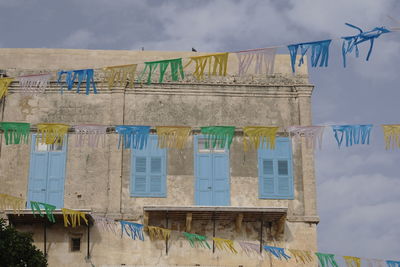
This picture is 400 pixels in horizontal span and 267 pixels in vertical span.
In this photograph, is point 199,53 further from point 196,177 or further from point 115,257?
point 115,257

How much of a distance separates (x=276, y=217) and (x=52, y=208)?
662 cm

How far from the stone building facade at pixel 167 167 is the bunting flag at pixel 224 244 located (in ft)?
0.50

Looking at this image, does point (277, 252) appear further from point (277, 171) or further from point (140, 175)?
point (140, 175)

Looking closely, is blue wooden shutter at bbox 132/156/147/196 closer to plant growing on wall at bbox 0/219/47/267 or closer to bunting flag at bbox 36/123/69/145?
bunting flag at bbox 36/123/69/145

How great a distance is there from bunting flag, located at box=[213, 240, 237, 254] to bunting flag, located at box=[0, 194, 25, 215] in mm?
5593

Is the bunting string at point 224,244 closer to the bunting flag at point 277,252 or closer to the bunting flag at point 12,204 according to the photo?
the bunting flag at point 277,252

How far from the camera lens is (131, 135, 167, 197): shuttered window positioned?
83.1 ft

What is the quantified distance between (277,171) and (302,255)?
2.66 m

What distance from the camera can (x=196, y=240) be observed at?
81.4ft

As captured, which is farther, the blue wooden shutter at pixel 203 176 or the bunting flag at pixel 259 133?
the blue wooden shutter at pixel 203 176

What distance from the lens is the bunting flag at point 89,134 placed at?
23.6 m

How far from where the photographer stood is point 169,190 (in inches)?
997

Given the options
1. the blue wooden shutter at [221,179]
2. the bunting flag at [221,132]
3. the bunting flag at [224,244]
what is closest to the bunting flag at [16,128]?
the bunting flag at [221,132]

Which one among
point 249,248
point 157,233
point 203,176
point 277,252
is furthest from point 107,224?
point 277,252
